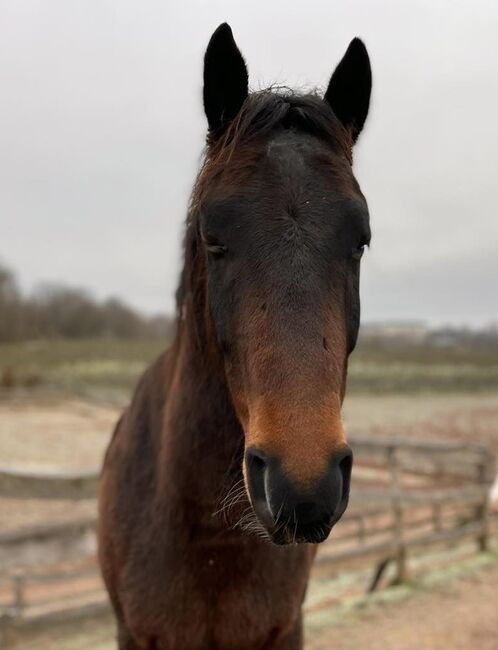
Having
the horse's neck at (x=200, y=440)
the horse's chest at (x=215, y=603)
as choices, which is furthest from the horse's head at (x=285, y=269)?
the horse's chest at (x=215, y=603)

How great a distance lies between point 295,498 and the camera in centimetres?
141

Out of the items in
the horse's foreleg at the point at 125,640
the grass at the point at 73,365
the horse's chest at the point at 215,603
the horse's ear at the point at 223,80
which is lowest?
the grass at the point at 73,365

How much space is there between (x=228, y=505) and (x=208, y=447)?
0.23 metres

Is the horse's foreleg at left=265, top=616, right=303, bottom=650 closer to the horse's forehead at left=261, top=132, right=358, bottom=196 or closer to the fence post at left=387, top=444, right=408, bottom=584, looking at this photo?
the horse's forehead at left=261, top=132, right=358, bottom=196

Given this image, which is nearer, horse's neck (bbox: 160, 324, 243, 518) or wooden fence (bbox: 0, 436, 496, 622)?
horse's neck (bbox: 160, 324, 243, 518)

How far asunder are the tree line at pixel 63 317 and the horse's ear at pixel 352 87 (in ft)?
164

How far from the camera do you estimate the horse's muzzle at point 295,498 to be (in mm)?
1414

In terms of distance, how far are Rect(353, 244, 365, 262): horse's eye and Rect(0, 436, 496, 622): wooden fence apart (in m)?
3.78

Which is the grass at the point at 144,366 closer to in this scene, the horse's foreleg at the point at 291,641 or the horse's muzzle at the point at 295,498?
the horse's foreleg at the point at 291,641

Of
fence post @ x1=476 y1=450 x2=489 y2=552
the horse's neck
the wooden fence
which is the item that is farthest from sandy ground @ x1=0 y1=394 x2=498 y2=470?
the horse's neck

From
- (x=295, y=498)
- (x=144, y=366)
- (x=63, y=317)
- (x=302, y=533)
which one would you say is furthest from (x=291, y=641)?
(x=63, y=317)

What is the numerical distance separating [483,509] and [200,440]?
683cm

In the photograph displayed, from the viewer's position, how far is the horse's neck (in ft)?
7.11

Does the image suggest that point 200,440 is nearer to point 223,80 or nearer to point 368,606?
point 223,80
